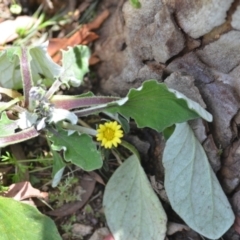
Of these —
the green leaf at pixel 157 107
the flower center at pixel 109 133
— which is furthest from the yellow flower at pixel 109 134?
the green leaf at pixel 157 107

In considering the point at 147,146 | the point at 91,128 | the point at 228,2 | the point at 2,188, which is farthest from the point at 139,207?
the point at 228,2

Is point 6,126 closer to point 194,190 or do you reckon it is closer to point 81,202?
point 81,202

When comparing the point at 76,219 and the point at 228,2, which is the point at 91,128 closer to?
the point at 76,219

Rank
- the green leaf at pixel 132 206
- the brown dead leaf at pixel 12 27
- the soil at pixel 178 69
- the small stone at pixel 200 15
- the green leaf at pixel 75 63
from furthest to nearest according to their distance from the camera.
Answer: the brown dead leaf at pixel 12 27 < the green leaf at pixel 75 63 < the green leaf at pixel 132 206 < the soil at pixel 178 69 < the small stone at pixel 200 15

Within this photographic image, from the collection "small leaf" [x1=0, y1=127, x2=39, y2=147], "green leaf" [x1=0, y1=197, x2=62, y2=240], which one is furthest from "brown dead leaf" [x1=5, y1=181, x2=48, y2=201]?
"small leaf" [x1=0, y1=127, x2=39, y2=147]

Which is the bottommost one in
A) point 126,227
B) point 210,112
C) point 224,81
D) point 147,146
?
point 126,227

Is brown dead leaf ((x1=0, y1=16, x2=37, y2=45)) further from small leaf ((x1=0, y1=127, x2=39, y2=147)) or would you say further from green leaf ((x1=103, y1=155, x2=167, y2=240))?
green leaf ((x1=103, y1=155, x2=167, y2=240))

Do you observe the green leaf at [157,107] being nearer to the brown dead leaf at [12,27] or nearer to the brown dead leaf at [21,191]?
the brown dead leaf at [21,191]

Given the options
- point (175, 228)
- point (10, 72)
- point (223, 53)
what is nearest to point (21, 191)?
point (10, 72)
